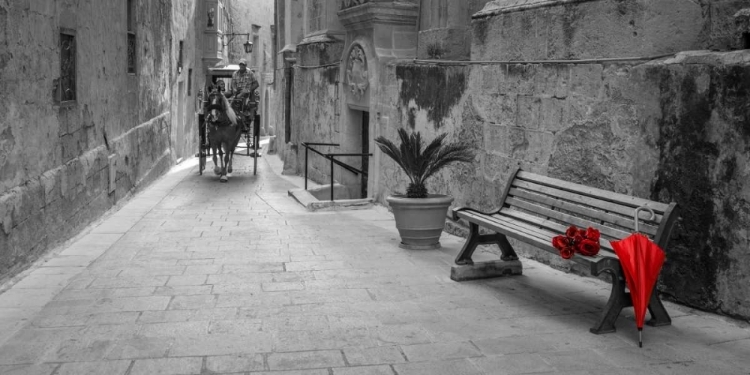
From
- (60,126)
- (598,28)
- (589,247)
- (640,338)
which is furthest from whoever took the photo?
(60,126)

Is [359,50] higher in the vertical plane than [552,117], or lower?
higher

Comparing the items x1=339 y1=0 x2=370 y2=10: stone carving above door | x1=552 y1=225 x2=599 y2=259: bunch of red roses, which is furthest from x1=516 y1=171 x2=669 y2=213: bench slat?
x1=339 y1=0 x2=370 y2=10: stone carving above door

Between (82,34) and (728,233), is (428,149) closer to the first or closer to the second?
(728,233)

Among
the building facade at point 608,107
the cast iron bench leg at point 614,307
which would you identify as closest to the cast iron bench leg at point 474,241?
the building facade at point 608,107

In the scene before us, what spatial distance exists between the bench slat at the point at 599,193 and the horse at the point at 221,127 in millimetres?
10826

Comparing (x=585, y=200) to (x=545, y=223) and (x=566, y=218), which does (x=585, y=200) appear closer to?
Result: (x=566, y=218)

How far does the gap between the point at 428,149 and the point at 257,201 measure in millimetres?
5178

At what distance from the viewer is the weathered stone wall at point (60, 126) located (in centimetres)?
620

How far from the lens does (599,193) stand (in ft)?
17.0

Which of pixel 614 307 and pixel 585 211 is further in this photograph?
pixel 585 211

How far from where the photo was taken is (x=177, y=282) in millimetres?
6027

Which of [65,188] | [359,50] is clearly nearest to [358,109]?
[359,50]

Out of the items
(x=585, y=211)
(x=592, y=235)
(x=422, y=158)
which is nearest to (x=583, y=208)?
(x=585, y=211)

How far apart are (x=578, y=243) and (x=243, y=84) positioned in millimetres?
15954
